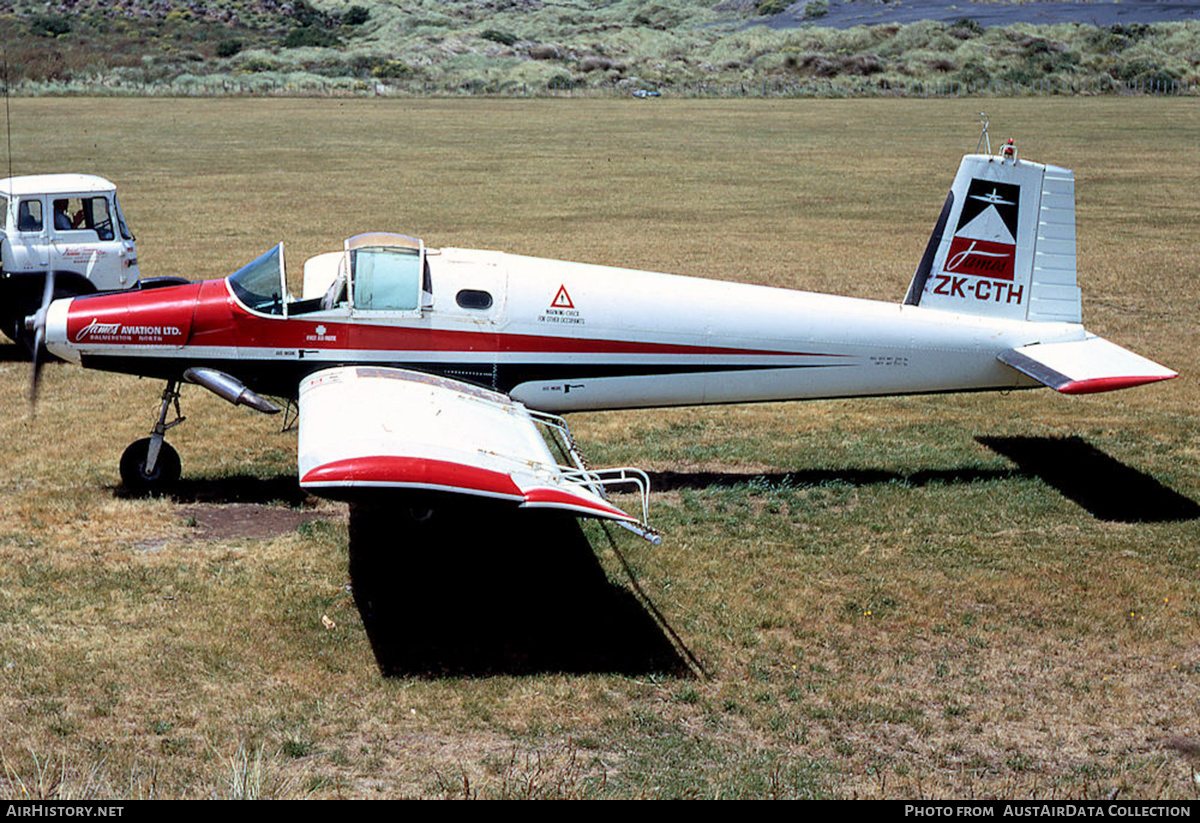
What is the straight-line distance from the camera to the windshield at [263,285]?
10.7m

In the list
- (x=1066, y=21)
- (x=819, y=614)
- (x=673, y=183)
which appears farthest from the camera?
(x=1066, y=21)

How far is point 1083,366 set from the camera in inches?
434

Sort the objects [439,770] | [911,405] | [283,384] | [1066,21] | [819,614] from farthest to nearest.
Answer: [1066,21] < [911,405] < [283,384] < [819,614] < [439,770]

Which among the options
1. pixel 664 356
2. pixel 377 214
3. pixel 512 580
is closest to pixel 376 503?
pixel 512 580

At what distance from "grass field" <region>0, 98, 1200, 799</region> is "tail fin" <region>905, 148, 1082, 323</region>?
1.87m

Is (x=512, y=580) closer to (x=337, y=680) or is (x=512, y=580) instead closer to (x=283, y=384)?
(x=337, y=680)

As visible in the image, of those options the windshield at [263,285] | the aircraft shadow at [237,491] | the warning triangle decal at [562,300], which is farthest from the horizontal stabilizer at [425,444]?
the aircraft shadow at [237,491]

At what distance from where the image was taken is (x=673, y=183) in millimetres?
38500

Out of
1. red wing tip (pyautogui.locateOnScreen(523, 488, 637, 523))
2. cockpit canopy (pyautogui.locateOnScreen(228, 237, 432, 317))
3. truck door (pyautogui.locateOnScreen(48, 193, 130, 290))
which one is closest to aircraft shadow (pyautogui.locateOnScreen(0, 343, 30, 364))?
truck door (pyautogui.locateOnScreen(48, 193, 130, 290))

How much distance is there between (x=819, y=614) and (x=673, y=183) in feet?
102

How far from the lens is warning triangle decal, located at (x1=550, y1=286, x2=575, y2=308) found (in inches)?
430

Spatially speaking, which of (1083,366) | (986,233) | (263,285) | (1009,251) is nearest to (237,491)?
(263,285)

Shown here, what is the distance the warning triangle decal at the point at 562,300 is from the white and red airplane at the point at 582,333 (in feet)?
0.07
